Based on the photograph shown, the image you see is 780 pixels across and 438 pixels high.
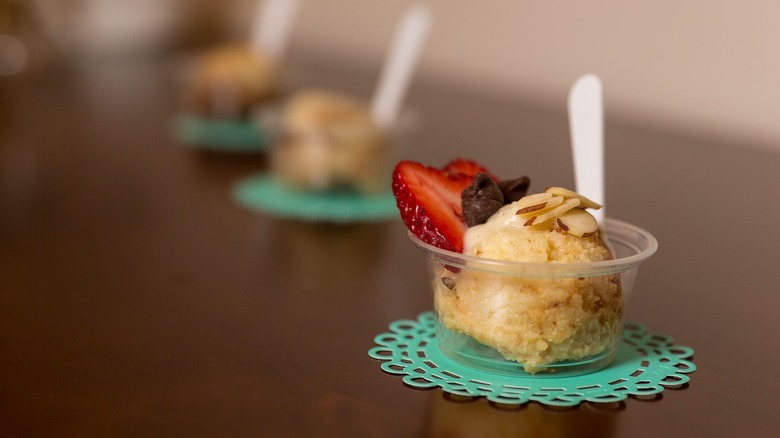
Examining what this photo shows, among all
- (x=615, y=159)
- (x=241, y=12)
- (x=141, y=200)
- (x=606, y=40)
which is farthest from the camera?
(x=241, y=12)

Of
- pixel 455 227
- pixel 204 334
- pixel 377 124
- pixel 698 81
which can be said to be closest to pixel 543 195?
pixel 455 227

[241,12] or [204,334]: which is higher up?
[241,12]

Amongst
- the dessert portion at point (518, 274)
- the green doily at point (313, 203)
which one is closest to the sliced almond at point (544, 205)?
the dessert portion at point (518, 274)

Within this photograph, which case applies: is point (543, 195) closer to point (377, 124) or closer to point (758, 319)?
point (758, 319)

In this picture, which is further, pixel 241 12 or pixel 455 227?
pixel 241 12

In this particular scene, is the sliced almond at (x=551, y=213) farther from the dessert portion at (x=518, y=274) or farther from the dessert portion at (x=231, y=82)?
the dessert portion at (x=231, y=82)

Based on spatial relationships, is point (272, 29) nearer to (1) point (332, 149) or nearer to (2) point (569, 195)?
(1) point (332, 149)
